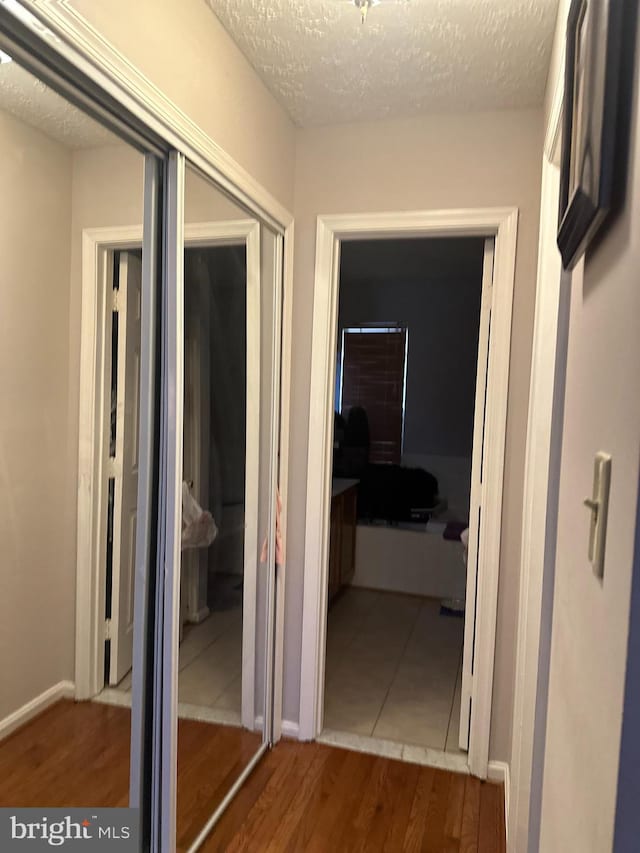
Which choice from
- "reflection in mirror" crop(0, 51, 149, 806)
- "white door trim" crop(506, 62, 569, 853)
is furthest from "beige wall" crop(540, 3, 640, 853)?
"reflection in mirror" crop(0, 51, 149, 806)

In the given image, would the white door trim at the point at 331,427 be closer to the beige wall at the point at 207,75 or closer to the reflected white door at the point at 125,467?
the beige wall at the point at 207,75

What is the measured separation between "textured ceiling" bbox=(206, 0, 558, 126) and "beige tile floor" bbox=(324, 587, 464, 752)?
263cm

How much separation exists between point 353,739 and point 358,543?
2.05m

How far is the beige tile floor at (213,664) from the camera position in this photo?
5.94 feet

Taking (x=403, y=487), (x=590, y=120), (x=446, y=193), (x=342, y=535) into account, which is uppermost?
(x=446, y=193)

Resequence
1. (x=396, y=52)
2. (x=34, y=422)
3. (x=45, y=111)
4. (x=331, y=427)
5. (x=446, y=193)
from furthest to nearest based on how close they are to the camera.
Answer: (x=331, y=427) < (x=446, y=193) < (x=396, y=52) < (x=34, y=422) < (x=45, y=111)

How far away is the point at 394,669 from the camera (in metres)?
3.14

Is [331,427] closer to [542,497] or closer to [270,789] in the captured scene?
[542,497]

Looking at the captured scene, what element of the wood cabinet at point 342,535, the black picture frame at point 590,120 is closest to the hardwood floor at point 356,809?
the wood cabinet at point 342,535

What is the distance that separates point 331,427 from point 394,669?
1569 mm

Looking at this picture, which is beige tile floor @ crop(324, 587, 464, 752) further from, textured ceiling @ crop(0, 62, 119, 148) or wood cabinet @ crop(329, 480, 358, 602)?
textured ceiling @ crop(0, 62, 119, 148)

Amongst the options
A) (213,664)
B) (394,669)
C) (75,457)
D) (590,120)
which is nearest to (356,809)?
(213,664)

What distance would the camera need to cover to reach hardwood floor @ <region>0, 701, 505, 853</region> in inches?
65.6

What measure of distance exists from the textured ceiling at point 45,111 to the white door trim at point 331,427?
1037 millimetres
